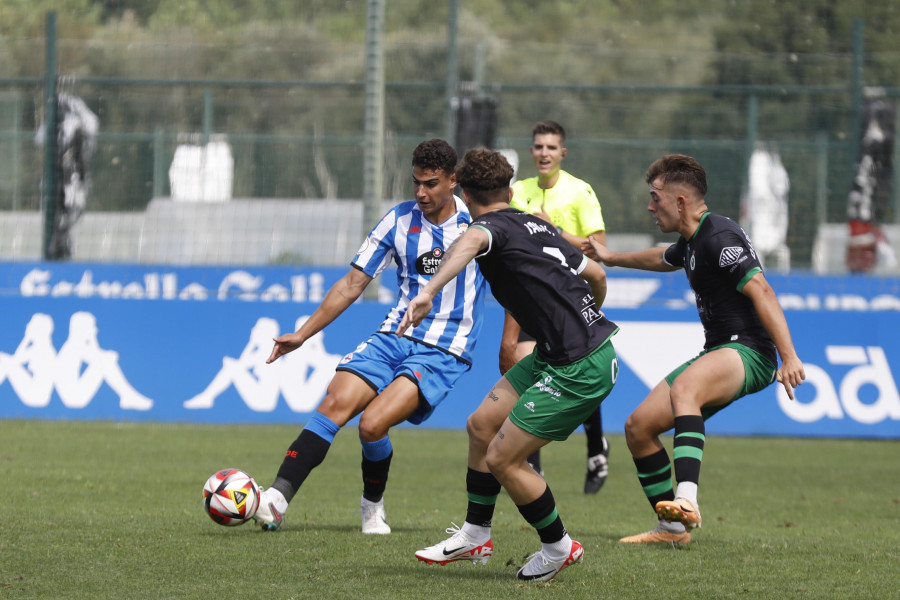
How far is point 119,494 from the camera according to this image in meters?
7.62

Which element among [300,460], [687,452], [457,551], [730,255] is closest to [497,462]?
[457,551]

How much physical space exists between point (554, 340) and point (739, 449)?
6.32m

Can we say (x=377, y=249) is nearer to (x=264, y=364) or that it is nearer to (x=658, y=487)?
(x=658, y=487)

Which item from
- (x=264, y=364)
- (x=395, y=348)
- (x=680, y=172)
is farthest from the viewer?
(x=264, y=364)

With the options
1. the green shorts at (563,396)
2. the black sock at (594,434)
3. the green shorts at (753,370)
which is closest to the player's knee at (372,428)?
the green shorts at (563,396)

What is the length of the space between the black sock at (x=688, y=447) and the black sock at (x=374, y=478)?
1577 millimetres

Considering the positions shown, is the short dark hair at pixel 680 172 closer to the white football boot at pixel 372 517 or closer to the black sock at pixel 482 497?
the black sock at pixel 482 497

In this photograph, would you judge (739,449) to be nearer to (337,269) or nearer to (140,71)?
(337,269)

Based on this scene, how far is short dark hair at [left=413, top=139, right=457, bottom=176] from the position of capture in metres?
6.35

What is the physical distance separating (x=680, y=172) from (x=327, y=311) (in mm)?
1976

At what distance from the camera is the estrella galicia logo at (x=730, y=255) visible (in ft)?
19.4

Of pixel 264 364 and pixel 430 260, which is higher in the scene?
pixel 430 260

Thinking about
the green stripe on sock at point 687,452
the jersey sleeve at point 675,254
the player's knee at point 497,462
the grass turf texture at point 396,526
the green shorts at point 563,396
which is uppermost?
the jersey sleeve at point 675,254

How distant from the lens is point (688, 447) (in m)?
5.80
